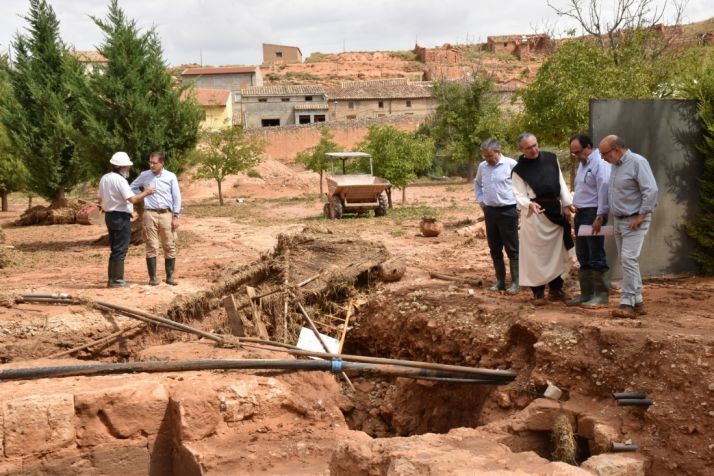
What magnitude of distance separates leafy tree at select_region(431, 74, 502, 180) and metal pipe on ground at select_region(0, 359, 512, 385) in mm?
25178

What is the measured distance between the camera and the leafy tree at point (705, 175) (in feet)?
25.1

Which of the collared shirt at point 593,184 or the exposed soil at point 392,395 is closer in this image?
the exposed soil at point 392,395

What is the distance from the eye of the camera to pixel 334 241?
9.51 meters

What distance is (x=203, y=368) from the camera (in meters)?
5.97

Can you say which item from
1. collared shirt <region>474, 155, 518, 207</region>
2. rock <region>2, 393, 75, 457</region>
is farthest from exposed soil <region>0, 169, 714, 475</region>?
collared shirt <region>474, 155, 518, 207</region>

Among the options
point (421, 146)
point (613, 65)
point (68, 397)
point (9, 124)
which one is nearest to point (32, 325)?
point (68, 397)

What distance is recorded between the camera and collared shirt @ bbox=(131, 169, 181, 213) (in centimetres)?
874

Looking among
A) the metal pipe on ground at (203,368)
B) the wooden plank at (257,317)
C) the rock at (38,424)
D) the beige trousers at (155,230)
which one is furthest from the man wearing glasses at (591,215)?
the beige trousers at (155,230)

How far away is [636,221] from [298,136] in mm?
34891

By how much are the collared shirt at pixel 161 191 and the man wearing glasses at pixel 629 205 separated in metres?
5.29

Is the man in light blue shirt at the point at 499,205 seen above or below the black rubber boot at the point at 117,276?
above

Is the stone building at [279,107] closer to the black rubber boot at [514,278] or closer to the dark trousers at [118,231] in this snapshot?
the dark trousers at [118,231]

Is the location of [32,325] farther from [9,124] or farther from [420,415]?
[9,124]

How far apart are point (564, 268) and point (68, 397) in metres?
4.88
